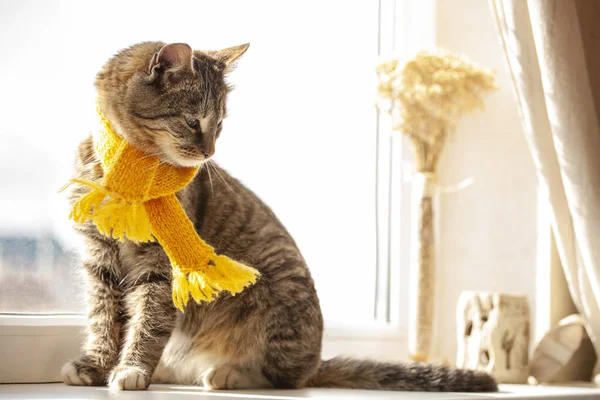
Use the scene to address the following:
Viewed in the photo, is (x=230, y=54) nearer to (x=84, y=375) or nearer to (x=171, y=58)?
(x=171, y=58)

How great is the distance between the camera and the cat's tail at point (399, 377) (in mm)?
1679

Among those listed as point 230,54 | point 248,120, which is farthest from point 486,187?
point 230,54

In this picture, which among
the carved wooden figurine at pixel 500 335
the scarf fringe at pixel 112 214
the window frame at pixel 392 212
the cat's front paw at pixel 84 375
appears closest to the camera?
the scarf fringe at pixel 112 214

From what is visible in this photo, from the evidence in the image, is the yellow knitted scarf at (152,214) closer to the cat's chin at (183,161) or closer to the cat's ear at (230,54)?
the cat's chin at (183,161)

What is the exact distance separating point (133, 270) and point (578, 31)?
1111mm

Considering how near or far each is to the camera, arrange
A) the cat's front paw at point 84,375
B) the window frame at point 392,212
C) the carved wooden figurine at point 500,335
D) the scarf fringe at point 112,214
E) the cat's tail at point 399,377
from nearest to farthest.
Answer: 1. the scarf fringe at point 112,214
2. the cat's front paw at point 84,375
3. the cat's tail at point 399,377
4. the carved wooden figurine at point 500,335
5. the window frame at point 392,212

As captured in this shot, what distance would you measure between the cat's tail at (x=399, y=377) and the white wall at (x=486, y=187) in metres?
0.69

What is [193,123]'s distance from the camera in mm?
1483

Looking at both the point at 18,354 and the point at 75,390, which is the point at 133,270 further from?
the point at 18,354

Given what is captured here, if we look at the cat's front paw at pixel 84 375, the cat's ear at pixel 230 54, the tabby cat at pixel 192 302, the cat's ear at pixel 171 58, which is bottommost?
the cat's front paw at pixel 84 375

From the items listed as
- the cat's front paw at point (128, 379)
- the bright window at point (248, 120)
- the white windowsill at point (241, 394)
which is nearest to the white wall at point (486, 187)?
the bright window at point (248, 120)

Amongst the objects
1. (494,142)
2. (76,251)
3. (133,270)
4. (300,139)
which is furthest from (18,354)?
(494,142)

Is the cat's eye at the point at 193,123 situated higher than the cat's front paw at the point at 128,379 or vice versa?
the cat's eye at the point at 193,123

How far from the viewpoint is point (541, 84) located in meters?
1.84
